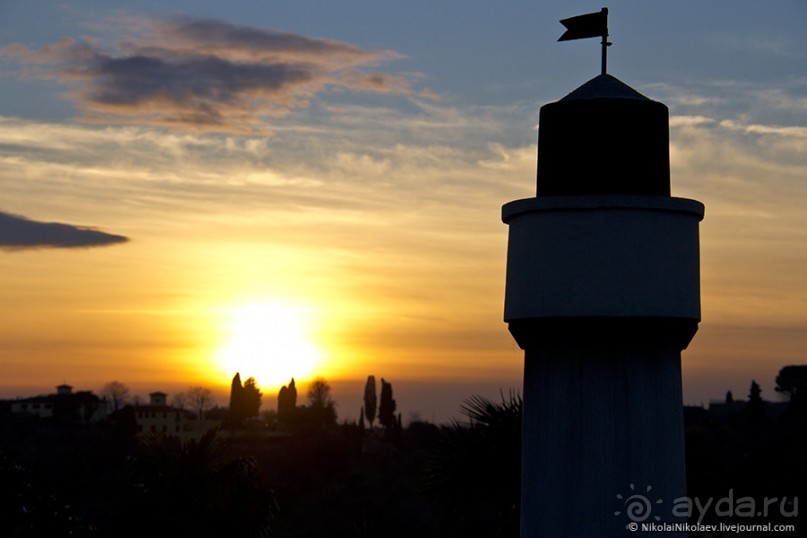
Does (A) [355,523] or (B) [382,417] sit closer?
(A) [355,523]

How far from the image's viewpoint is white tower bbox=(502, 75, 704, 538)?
219 inches

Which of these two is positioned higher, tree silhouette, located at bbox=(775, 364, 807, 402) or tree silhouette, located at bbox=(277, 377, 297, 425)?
tree silhouette, located at bbox=(775, 364, 807, 402)

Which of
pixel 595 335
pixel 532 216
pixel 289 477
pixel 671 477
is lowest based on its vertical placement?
pixel 289 477

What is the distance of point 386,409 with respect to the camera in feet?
310

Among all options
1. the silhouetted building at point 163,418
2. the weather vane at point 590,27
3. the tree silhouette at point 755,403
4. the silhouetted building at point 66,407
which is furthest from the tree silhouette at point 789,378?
the weather vane at point 590,27

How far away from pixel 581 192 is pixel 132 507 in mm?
13961

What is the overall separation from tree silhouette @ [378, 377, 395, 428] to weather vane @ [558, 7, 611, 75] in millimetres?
88615

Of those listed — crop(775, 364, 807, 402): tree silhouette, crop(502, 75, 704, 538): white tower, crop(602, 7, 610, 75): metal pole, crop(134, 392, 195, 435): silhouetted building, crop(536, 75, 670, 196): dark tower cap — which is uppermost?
crop(775, 364, 807, 402): tree silhouette

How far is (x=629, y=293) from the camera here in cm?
550

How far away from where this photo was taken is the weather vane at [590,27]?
6.44m

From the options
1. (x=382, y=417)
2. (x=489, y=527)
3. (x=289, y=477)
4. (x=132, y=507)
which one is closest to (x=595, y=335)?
(x=489, y=527)

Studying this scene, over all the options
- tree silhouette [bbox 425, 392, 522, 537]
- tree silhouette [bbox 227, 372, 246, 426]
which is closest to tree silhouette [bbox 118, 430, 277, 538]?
tree silhouette [bbox 425, 392, 522, 537]

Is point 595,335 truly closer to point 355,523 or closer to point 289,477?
point 355,523

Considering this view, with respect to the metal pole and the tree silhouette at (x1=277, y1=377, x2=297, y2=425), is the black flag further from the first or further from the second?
the tree silhouette at (x1=277, y1=377, x2=297, y2=425)
